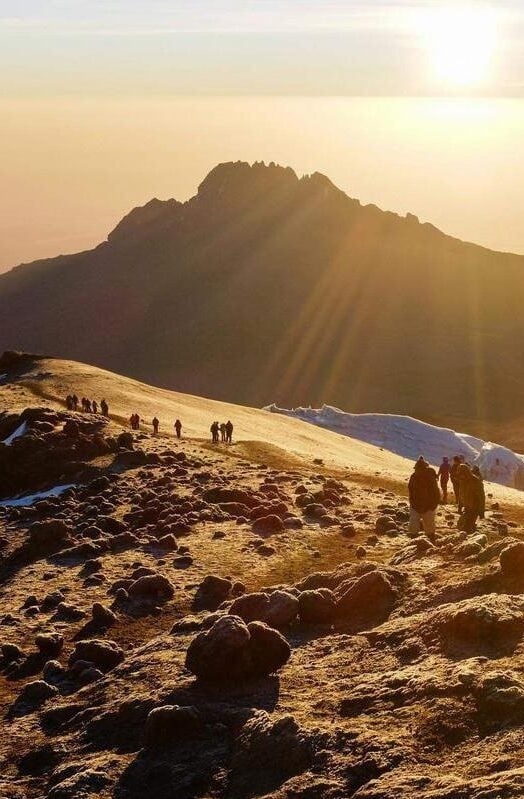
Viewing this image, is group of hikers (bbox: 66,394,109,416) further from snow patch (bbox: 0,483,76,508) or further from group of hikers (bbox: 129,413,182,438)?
snow patch (bbox: 0,483,76,508)

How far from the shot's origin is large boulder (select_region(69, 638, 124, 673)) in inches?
631

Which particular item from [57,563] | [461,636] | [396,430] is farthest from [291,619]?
[396,430]

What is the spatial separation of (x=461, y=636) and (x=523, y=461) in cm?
7399

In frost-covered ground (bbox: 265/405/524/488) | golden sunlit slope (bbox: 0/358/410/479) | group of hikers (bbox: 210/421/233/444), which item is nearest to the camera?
group of hikers (bbox: 210/421/233/444)

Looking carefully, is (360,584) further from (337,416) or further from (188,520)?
(337,416)

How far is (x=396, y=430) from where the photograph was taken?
8612cm

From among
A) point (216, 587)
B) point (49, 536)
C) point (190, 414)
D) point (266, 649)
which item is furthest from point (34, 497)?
point (190, 414)

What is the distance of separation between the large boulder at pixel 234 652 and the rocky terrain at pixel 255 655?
24 millimetres

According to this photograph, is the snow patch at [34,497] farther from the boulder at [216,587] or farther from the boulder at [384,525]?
the boulder at [216,587]

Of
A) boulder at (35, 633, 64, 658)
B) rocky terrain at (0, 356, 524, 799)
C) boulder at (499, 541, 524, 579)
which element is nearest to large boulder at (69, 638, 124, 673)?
rocky terrain at (0, 356, 524, 799)

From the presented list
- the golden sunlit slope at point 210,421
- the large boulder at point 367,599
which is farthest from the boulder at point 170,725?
the golden sunlit slope at point 210,421

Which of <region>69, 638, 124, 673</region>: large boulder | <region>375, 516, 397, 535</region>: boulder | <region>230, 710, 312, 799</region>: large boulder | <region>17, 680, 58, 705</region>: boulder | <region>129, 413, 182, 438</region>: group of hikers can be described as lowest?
<region>17, 680, 58, 705</region>: boulder

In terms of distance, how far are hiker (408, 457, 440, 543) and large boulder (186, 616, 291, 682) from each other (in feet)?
37.6

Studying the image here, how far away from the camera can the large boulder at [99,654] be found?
16016 millimetres
